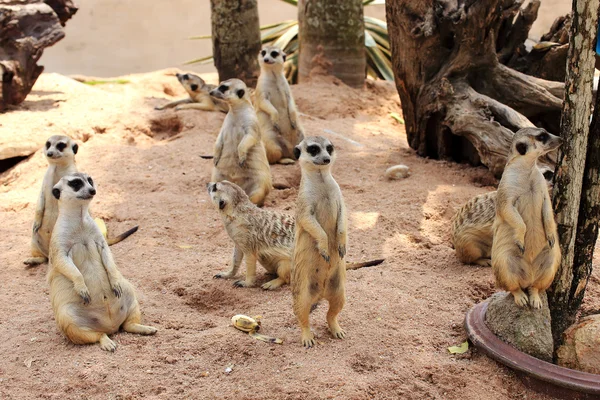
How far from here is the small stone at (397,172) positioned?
17.7 ft

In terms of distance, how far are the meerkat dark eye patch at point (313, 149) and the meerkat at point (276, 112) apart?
3077mm

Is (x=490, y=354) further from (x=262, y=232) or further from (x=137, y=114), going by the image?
(x=137, y=114)

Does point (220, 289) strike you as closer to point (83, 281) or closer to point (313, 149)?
point (83, 281)

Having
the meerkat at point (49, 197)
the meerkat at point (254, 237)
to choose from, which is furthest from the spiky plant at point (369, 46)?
the meerkat at point (254, 237)

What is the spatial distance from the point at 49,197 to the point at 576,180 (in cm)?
300

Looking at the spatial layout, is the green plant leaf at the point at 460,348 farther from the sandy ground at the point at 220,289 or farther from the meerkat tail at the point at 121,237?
the meerkat tail at the point at 121,237

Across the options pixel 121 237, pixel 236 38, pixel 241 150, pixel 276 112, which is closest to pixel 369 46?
pixel 236 38

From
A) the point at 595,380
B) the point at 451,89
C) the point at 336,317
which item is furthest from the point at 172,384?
the point at 451,89

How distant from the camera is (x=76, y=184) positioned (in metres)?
3.19

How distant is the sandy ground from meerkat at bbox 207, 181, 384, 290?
88 mm

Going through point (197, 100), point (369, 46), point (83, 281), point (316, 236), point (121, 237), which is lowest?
point (121, 237)

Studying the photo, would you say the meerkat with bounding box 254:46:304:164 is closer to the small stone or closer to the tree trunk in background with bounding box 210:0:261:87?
the small stone

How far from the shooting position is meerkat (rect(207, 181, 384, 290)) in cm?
380

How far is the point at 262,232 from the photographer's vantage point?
12.5ft
